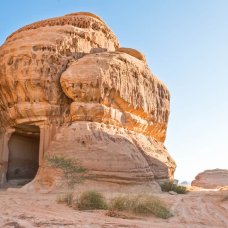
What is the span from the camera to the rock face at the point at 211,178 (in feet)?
126

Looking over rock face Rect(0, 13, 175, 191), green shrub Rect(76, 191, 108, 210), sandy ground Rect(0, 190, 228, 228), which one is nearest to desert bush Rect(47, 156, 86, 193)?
rock face Rect(0, 13, 175, 191)

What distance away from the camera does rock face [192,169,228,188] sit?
38487 mm

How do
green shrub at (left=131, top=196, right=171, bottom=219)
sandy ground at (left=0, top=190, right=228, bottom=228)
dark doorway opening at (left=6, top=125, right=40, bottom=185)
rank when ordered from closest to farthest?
sandy ground at (left=0, top=190, right=228, bottom=228) → green shrub at (left=131, top=196, right=171, bottom=219) → dark doorway opening at (left=6, top=125, right=40, bottom=185)

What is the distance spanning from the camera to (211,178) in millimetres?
40250

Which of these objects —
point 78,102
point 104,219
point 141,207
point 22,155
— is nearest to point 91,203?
point 141,207

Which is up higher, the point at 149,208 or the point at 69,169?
the point at 69,169

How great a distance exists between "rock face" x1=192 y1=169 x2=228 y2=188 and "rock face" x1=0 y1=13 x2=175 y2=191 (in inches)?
786

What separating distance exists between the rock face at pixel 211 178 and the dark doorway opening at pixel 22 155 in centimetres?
2389

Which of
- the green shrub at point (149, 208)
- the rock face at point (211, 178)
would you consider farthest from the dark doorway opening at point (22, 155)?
the rock face at point (211, 178)

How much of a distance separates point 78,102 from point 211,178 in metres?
29.0

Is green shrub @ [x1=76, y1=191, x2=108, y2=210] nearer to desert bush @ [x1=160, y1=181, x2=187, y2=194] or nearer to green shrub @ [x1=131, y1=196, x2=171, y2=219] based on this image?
green shrub @ [x1=131, y1=196, x2=171, y2=219]

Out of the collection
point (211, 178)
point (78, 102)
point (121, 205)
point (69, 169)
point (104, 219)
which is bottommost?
point (104, 219)

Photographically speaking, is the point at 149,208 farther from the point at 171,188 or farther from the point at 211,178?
the point at 211,178

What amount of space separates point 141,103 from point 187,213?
1260cm
